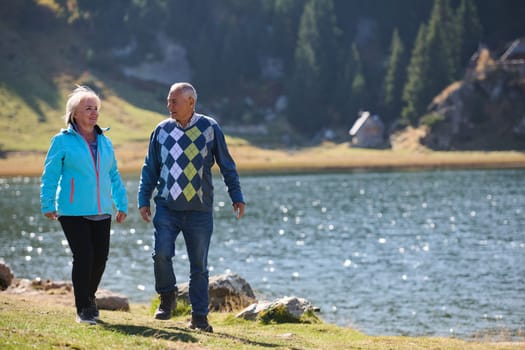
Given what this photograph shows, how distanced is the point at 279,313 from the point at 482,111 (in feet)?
364

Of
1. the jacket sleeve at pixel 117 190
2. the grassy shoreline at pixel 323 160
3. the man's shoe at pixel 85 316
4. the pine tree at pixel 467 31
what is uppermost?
the pine tree at pixel 467 31

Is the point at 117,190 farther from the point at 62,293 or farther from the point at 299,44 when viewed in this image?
the point at 299,44

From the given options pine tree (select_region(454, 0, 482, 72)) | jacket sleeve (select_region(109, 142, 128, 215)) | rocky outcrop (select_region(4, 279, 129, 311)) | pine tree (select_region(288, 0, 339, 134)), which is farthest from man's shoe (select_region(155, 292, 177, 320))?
pine tree (select_region(288, 0, 339, 134))

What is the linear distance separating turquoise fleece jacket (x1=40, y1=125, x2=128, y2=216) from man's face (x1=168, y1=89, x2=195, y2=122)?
1076 millimetres

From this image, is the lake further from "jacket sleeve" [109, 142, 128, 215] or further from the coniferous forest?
the coniferous forest

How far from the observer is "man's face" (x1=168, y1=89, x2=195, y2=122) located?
11.8m

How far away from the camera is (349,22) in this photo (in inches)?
6353

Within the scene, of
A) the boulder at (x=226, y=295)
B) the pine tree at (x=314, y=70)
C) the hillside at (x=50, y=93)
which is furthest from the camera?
the pine tree at (x=314, y=70)

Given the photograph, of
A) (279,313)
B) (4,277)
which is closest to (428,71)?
(4,277)

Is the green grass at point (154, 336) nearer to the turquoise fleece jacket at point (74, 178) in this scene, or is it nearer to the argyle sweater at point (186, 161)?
the turquoise fleece jacket at point (74, 178)

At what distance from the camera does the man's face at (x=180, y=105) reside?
11.8 meters

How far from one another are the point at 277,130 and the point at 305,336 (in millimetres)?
124324

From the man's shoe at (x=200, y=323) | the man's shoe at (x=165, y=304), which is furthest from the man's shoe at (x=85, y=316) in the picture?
the man's shoe at (x=200, y=323)

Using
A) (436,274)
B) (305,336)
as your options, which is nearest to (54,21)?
(436,274)
